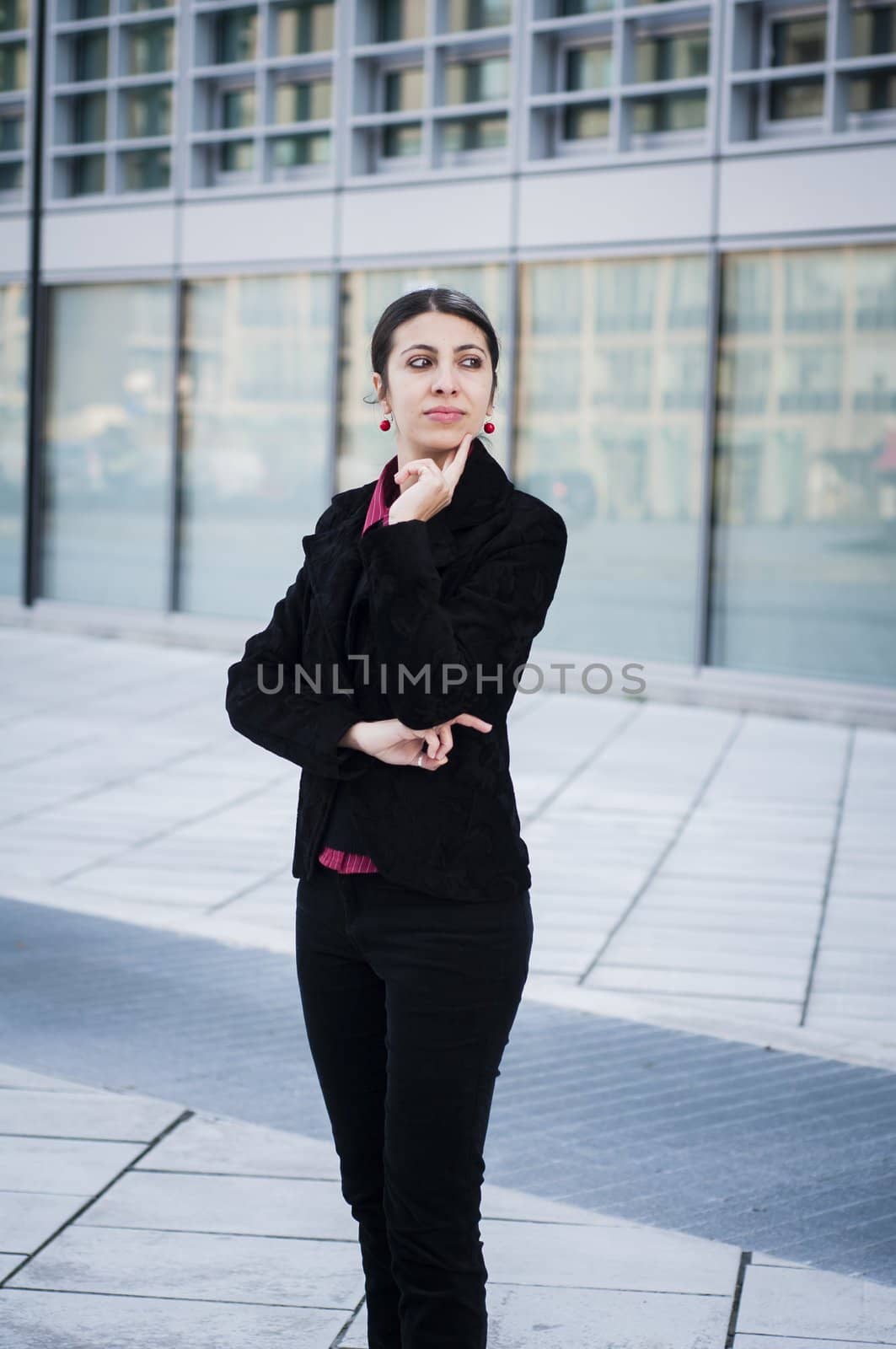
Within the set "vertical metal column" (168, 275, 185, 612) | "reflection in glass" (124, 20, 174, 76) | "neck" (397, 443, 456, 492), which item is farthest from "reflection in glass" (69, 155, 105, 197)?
"neck" (397, 443, 456, 492)

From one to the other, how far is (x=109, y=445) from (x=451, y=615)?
14823 millimetres

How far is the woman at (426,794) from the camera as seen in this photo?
9.02 ft

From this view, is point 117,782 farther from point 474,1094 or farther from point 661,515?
point 474,1094

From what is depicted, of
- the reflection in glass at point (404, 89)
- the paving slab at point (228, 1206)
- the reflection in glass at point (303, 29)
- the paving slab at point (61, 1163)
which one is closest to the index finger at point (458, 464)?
the paving slab at point (228, 1206)

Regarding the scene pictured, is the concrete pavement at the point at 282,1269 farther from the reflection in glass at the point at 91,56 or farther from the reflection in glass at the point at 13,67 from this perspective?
the reflection in glass at the point at 13,67

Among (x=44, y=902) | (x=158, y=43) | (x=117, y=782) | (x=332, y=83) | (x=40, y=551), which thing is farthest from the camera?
(x=40, y=551)

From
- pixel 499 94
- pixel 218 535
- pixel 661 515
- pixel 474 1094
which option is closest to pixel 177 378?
pixel 218 535

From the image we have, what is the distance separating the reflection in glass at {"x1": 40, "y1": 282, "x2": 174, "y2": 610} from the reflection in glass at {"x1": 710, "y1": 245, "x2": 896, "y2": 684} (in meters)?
5.68

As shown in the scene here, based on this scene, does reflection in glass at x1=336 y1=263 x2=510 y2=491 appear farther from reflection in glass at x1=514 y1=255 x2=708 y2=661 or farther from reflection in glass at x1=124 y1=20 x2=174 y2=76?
reflection in glass at x1=124 y1=20 x2=174 y2=76

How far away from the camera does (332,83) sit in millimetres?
15297

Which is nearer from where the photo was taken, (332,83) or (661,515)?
(661,515)

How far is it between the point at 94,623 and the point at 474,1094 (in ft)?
47.4

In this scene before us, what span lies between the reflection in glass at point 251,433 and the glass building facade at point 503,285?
0.03m

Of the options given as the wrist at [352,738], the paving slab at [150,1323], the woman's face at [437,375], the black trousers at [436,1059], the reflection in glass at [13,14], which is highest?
the reflection in glass at [13,14]
